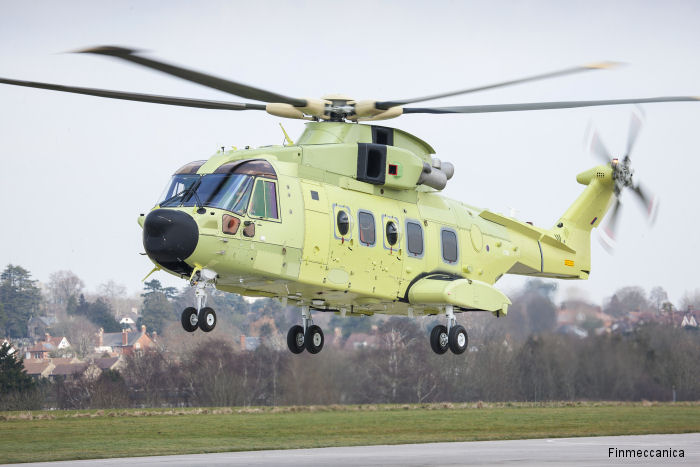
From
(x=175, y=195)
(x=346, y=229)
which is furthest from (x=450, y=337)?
(x=175, y=195)

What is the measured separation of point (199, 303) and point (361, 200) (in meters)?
4.35

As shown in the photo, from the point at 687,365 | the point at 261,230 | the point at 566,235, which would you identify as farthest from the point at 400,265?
the point at 687,365

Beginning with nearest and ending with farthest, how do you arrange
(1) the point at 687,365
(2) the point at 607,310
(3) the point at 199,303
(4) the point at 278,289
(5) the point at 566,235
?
(3) the point at 199,303 < (4) the point at 278,289 < (5) the point at 566,235 < (1) the point at 687,365 < (2) the point at 607,310

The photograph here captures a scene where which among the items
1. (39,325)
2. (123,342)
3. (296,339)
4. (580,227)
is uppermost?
(580,227)

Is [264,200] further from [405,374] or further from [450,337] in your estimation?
[405,374]

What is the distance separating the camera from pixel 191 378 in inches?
1596

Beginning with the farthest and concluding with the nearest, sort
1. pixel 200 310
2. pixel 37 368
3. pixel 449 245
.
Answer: pixel 37 368
pixel 449 245
pixel 200 310

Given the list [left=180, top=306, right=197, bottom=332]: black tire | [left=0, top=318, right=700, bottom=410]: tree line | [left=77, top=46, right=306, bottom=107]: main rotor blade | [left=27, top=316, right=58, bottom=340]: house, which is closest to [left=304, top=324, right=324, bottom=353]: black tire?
[left=180, top=306, right=197, bottom=332]: black tire

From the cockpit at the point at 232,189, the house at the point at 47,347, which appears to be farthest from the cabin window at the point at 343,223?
the house at the point at 47,347

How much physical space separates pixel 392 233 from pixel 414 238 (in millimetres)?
839

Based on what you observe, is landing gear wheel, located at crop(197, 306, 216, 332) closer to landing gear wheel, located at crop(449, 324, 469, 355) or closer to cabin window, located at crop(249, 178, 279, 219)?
cabin window, located at crop(249, 178, 279, 219)

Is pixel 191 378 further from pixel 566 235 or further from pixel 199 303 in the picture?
pixel 199 303

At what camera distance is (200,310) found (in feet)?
64.3

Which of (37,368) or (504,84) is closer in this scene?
(504,84)
